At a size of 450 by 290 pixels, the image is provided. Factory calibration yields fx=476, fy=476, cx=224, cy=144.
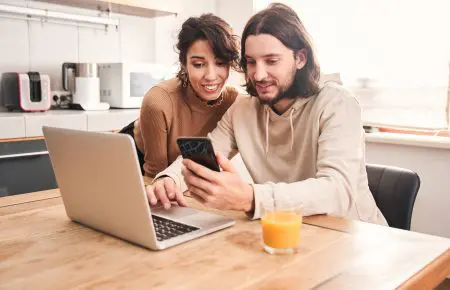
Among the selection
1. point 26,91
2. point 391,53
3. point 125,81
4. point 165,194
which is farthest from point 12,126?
point 391,53

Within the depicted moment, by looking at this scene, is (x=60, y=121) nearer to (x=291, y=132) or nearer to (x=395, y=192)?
(x=291, y=132)

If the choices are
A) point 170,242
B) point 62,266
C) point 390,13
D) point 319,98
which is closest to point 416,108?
point 390,13

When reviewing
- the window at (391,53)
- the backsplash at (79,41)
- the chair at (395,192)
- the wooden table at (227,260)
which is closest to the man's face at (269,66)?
the chair at (395,192)

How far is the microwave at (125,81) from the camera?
3.40 meters

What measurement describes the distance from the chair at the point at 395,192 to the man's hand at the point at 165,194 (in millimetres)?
664

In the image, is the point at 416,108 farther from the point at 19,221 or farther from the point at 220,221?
the point at 19,221

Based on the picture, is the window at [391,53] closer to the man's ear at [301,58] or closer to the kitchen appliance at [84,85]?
the man's ear at [301,58]

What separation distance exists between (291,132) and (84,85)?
2.13 m

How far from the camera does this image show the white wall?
2744mm

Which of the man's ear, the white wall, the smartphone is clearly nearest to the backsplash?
the white wall

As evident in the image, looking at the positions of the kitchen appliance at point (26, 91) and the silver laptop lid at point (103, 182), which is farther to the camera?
the kitchen appliance at point (26, 91)

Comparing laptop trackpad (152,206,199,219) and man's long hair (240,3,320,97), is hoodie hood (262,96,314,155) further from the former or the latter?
laptop trackpad (152,206,199,219)

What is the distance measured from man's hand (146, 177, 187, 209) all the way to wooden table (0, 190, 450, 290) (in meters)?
0.21

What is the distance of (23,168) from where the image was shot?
2.75 meters
